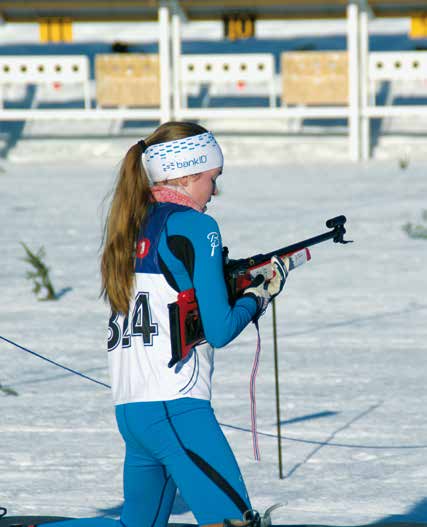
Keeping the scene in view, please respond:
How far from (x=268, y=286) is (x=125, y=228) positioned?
0.48 metres

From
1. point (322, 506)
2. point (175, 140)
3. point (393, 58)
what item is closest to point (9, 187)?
point (393, 58)

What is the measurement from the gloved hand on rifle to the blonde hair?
0.36m

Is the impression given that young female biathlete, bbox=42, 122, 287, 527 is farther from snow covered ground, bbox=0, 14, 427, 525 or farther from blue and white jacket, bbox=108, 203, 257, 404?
snow covered ground, bbox=0, 14, 427, 525

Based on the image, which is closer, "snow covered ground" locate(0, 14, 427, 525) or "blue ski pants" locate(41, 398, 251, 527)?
"blue ski pants" locate(41, 398, 251, 527)

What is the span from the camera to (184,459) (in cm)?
357

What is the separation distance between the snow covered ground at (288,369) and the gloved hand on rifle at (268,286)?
165cm

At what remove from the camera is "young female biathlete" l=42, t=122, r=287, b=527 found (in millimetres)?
3584

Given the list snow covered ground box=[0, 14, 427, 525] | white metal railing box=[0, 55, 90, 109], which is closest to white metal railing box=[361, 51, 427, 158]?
snow covered ground box=[0, 14, 427, 525]

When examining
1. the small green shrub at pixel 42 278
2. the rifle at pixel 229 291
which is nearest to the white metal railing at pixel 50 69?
the small green shrub at pixel 42 278

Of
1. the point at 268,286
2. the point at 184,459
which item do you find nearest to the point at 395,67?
the point at 268,286

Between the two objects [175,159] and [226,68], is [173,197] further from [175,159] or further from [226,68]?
[226,68]

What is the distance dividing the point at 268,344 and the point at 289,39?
15.2 meters

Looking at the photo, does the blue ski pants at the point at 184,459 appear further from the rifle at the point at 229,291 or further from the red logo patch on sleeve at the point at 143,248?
the red logo patch on sleeve at the point at 143,248

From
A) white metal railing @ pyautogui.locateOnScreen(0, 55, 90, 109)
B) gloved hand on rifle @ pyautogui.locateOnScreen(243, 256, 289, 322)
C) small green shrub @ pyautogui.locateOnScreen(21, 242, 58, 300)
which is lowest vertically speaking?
white metal railing @ pyautogui.locateOnScreen(0, 55, 90, 109)
